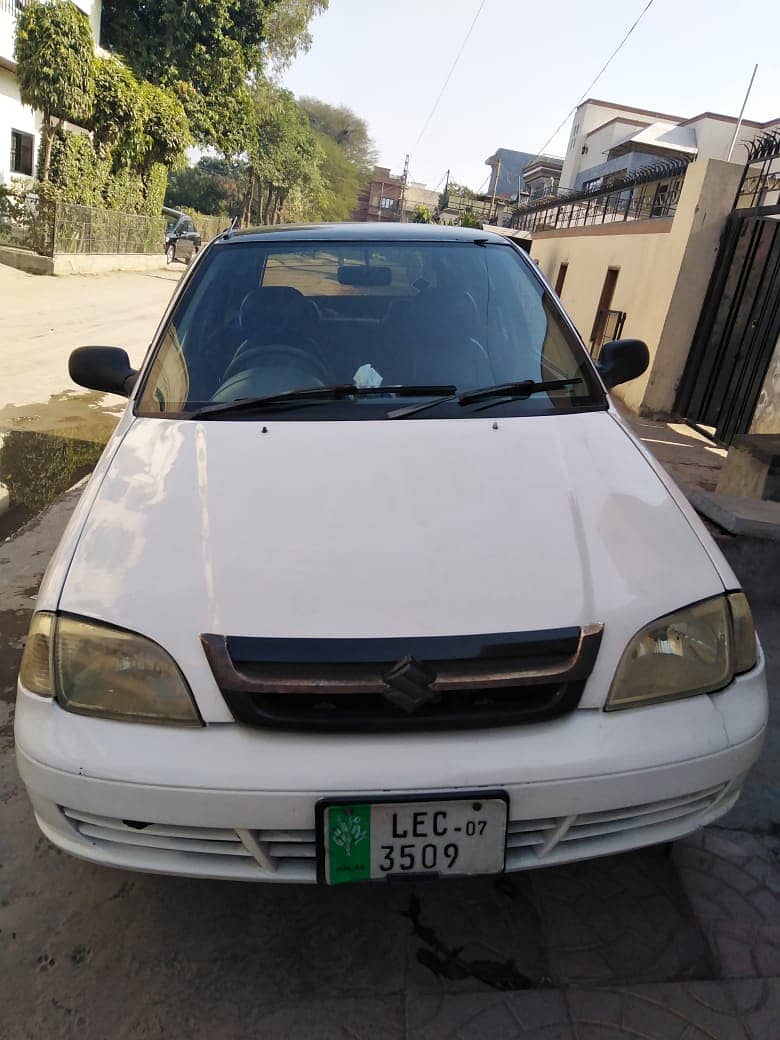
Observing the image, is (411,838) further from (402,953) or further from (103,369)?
(103,369)

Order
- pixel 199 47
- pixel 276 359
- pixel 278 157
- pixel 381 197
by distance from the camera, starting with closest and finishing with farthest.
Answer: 1. pixel 276 359
2. pixel 199 47
3. pixel 278 157
4. pixel 381 197

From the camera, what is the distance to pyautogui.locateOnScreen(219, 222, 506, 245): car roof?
9.86ft

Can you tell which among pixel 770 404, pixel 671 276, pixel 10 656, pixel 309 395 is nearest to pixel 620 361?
pixel 309 395

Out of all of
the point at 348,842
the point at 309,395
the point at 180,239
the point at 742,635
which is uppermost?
the point at 180,239

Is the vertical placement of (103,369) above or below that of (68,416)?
above

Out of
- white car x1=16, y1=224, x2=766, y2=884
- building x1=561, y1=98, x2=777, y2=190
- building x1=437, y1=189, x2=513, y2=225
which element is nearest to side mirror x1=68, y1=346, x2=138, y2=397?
white car x1=16, y1=224, x2=766, y2=884

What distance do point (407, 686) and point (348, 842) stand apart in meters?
0.34

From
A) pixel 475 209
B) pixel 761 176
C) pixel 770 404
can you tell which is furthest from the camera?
pixel 475 209

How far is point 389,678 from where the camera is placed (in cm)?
156

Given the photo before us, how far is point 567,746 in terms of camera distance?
1591mm

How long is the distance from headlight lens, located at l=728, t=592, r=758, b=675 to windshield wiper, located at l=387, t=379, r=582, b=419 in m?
0.89

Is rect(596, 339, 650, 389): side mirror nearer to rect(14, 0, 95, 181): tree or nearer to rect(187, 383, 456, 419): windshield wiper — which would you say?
rect(187, 383, 456, 419): windshield wiper

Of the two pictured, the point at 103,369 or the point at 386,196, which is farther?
the point at 386,196

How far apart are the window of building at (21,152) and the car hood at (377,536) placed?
81.2 ft
